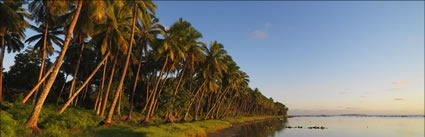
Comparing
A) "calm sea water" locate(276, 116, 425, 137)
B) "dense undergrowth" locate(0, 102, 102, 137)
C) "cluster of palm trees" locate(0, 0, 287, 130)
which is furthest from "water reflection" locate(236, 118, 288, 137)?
"dense undergrowth" locate(0, 102, 102, 137)

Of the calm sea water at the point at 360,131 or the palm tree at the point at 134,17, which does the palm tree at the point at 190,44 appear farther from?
the calm sea water at the point at 360,131

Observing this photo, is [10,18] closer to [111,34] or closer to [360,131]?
[111,34]

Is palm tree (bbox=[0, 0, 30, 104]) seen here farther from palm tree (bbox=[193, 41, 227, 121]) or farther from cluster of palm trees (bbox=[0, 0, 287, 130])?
palm tree (bbox=[193, 41, 227, 121])

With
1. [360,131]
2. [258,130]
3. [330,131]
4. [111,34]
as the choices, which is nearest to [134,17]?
[111,34]

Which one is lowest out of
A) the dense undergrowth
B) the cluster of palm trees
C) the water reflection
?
the water reflection

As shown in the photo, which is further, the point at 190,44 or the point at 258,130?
the point at 258,130

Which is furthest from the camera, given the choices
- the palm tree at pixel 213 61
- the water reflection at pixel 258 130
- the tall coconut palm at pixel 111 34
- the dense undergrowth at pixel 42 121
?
the palm tree at pixel 213 61

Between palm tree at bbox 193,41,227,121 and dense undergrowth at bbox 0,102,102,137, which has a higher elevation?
palm tree at bbox 193,41,227,121

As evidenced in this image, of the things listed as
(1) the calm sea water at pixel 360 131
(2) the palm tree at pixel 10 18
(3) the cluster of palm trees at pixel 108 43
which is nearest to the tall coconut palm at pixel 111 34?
(3) the cluster of palm trees at pixel 108 43

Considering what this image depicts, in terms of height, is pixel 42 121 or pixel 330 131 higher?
pixel 42 121

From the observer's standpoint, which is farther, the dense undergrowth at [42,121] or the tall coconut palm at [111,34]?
the tall coconut palm at [111,34]

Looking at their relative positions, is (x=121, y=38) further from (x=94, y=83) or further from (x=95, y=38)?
(x=94, y=83)

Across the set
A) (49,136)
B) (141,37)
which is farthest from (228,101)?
(49,136)

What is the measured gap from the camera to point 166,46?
3094 centimetres
